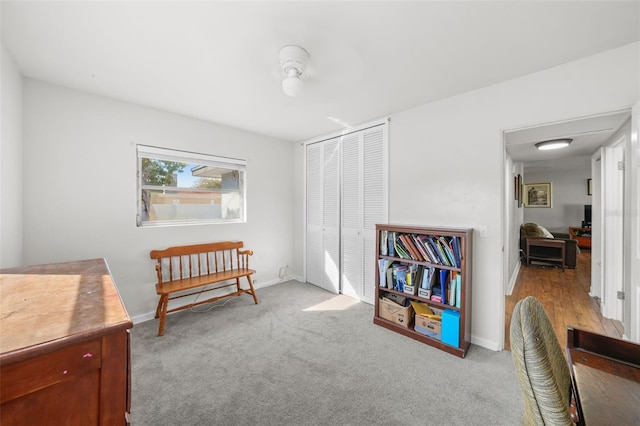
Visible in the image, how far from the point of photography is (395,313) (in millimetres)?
2605

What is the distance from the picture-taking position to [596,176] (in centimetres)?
353

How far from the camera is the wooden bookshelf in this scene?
6.63 m

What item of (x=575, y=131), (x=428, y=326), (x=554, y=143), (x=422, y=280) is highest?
(x=554, y=143)

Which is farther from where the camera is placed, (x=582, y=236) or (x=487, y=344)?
(x=582, y=236)

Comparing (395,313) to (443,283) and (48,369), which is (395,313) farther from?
(48,369)

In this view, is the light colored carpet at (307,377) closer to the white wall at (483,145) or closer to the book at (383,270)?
the book at (383,270)

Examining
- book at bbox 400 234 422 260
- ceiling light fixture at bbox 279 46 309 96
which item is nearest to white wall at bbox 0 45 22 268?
ceiling light fixture at bbox 279 46 309 96

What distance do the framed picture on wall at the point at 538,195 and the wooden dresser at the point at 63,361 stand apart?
359 inches

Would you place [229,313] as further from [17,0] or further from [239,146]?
[17,0]

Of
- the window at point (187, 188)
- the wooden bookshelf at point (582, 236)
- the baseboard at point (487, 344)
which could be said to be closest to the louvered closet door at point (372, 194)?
the baseboard at point (487, 344)

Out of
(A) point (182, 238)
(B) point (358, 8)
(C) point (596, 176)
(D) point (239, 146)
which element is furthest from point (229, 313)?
(C) point (596, 176)

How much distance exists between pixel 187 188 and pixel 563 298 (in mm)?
5346

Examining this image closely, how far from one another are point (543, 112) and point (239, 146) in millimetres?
3442

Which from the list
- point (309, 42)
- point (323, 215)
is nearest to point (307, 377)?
point (323, 215)
